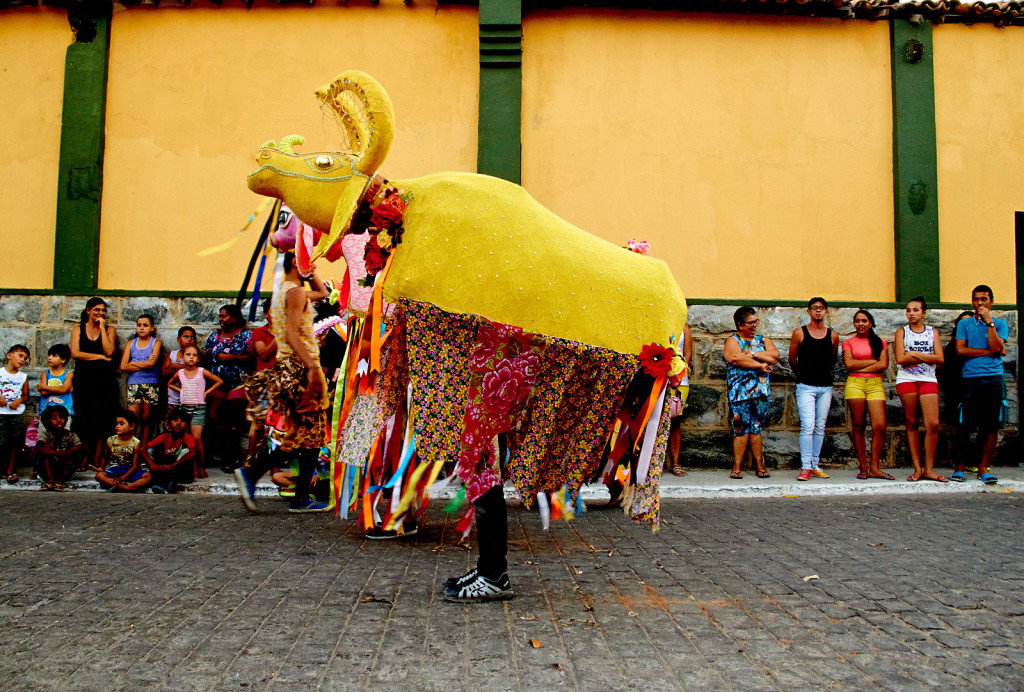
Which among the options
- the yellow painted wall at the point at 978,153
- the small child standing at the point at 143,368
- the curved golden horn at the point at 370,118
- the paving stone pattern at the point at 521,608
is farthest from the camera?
the yellow painted wall at the point at 978,153

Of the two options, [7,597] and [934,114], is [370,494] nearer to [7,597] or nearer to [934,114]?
[7,597]

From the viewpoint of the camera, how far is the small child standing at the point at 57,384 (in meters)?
7.10

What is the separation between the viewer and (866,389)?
7469mm

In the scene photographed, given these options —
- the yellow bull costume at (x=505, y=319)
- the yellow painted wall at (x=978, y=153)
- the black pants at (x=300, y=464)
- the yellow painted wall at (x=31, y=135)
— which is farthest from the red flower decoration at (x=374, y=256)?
the yellow painted wall at (x=978, y=153)

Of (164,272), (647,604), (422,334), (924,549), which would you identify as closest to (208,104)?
(164,272)

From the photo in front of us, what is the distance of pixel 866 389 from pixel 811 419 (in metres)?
0.63

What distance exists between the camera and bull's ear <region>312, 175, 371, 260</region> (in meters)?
3.42

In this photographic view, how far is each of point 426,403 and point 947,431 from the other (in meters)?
6.82

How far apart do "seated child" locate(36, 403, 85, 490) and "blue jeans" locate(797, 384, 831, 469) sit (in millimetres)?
6685

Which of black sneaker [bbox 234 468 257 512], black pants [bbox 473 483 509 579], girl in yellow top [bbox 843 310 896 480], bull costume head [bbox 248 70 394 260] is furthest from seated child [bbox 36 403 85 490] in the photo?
girl in yellow top [bbox 843 310 896 480]

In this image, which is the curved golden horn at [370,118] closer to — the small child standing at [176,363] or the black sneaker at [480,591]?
the black sneaker at [480,591]

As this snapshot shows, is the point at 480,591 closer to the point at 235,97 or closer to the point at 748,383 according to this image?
the point at 748,383

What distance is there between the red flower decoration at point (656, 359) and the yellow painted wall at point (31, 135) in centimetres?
733

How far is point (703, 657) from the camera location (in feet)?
9.04
